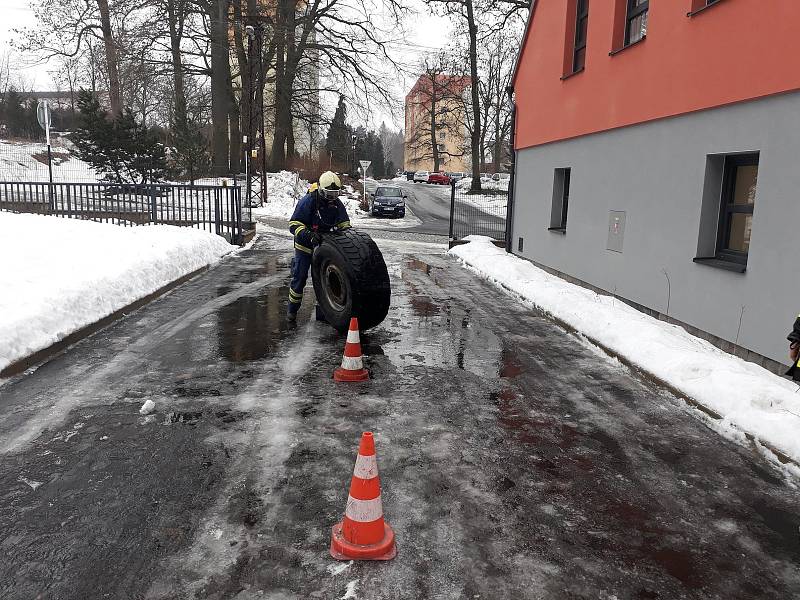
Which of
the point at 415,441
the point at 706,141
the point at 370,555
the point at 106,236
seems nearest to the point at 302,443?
the point at 415,441

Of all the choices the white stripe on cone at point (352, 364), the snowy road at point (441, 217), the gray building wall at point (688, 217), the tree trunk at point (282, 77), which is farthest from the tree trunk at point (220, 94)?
the white stripe on cone at point (352, 364)

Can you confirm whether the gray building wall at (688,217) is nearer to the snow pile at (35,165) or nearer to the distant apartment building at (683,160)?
the distant apartment building at (683,160)

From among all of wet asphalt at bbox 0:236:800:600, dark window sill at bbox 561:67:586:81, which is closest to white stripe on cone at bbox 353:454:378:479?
wet asphalt at bbox 0:236:800:600

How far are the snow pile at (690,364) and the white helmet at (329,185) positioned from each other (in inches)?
150

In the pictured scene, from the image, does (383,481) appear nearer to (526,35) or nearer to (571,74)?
(571,74)

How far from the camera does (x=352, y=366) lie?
5.95m

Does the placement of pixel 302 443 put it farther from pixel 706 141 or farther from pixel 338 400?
pixel 706 141

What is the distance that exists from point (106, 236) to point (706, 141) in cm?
1112

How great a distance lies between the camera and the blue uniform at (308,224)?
8172 millimetres

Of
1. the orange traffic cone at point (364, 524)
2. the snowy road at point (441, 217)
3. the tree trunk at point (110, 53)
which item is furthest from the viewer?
the tree trunk at point (110, 53)

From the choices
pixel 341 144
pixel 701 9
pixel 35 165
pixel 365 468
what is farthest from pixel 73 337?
pixel 341 144

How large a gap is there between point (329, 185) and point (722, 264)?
517 cm

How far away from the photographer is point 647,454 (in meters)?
4.53

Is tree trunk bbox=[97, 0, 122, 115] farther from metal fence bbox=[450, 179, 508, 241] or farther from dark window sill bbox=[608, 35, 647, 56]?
dark window sill bbox=[608, 35, 647, 56]
